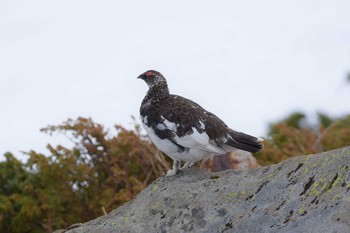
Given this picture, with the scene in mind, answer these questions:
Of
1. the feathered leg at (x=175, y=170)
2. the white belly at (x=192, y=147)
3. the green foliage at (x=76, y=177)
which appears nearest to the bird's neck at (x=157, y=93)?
the white belly at (x=192, y=147)

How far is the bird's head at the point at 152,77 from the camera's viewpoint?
7.54 m

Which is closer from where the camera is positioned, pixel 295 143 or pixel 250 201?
pixel 250 201

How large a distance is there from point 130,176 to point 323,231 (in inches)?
229

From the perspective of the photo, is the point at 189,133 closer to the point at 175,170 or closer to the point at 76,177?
the point at 175,170

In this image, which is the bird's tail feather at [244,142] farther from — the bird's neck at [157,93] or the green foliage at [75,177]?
the green foliage at [75,177]

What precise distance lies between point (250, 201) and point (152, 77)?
2539mm

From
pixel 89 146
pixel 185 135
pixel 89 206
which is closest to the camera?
pixel 185 135

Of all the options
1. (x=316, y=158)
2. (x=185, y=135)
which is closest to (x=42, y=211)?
(x=185, y=135)

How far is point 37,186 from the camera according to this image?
1073 cm

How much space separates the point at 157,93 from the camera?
731cm

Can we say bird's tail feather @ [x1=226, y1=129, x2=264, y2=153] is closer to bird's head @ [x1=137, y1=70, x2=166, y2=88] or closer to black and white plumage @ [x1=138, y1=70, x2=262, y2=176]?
black and white plumage @ [x1=138, y1=70, x2=262, y2=176]

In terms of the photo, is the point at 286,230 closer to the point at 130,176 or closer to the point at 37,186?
the point at 130,176

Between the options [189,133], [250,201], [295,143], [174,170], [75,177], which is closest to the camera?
[250,201]

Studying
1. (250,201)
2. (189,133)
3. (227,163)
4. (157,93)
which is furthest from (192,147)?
(227,163)
